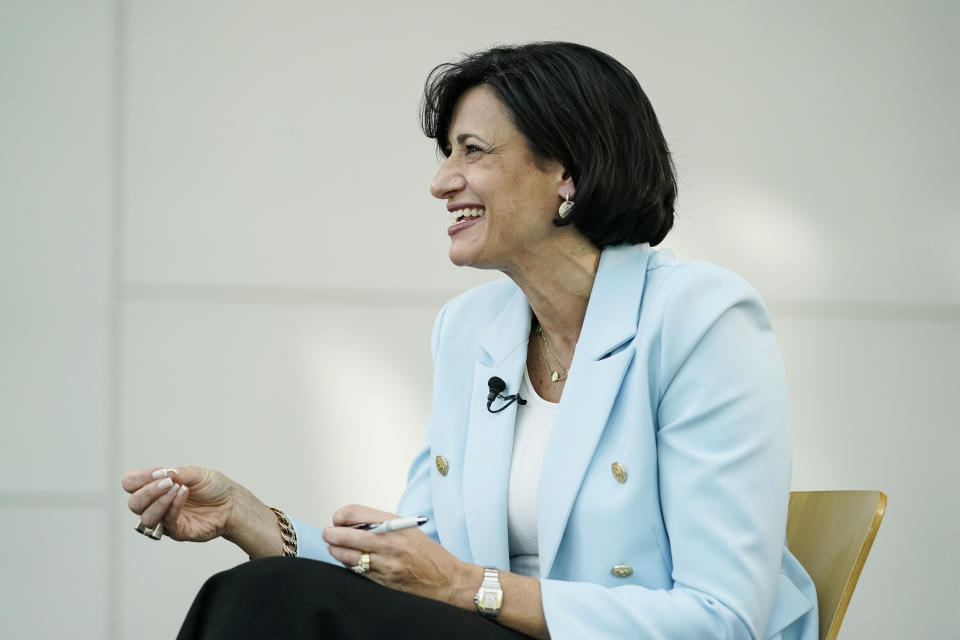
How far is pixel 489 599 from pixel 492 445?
39cm

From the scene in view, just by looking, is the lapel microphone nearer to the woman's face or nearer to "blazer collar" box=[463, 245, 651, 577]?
"blazer collar" box=[463, 245, 651, 577]

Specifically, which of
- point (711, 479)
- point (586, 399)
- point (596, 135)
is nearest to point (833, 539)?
point (711, 479)

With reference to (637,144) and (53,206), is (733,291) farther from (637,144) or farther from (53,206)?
(53,206)

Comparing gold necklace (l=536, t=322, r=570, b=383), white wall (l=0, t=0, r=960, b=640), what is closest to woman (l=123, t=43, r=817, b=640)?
gold necklace (l=536, t=322, r=570, b=383)

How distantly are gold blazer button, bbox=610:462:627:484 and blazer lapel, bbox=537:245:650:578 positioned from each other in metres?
0.05

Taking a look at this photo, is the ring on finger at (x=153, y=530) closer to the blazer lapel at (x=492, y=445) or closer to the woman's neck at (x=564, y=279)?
the blazer lapel at (x=492, y=445)

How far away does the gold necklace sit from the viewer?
196cm

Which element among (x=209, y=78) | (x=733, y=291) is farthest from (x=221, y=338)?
(x=733, y=291)

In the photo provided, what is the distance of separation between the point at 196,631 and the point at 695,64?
2642 millimetres

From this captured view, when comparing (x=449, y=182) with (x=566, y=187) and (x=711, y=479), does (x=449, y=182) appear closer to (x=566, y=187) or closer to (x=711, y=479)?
(x=566, y=187)

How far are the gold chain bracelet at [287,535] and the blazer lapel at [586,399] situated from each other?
442 millimetres

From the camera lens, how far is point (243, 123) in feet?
10.6

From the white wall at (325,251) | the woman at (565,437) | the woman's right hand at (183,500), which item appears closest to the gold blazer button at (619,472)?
the woman at (565,437)

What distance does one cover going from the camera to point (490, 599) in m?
1.55
